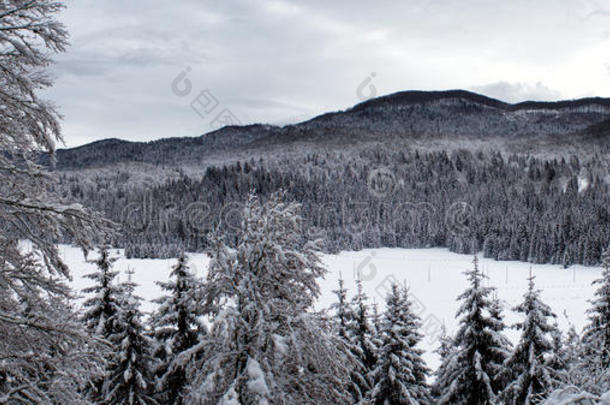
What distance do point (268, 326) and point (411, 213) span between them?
5992 inches

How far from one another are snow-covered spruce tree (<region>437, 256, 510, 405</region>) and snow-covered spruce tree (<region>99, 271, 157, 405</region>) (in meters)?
11.4

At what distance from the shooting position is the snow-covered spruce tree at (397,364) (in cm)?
1625

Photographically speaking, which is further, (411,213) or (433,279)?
(411,213)

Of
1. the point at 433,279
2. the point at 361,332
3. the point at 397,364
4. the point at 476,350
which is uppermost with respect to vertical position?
the point at 476,350

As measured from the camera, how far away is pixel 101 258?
15.2 m

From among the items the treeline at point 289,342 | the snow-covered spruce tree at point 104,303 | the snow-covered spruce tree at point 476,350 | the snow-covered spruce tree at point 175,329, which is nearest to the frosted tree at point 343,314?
the treeline at point 289,342

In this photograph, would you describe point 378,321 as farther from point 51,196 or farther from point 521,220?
point 521,220

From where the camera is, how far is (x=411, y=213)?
510 ft

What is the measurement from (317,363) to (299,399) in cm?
88

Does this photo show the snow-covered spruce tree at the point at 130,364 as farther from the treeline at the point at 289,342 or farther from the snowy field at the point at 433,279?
the snowy field at the point at 433,279

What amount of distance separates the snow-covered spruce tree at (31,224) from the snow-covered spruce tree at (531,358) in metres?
14.1

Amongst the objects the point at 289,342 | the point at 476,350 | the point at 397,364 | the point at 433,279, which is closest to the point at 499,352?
the point at 476,350

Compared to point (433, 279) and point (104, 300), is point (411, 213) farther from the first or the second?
point (104, 300)

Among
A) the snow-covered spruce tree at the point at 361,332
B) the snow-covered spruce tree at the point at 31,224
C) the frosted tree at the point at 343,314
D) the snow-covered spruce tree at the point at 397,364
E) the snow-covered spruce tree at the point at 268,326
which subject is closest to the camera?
the snow-covered spruce tree at the point at 31,224
